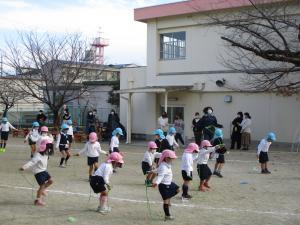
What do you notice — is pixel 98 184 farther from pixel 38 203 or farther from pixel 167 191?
pixel 38 203

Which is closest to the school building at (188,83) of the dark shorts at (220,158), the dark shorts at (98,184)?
the dark shorts at (220,158)

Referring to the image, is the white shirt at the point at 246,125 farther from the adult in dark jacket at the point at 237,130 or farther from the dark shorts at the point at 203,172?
the dark shorts at the point at 203,172

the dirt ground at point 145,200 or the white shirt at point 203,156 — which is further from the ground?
the white shirt at point 203,156

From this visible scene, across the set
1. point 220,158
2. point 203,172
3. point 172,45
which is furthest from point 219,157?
point 172,45

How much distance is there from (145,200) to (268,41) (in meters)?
12.1

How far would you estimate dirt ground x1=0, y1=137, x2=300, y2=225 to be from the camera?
27.8ft

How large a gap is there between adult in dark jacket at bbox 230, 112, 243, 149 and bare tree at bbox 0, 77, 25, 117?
14.1m

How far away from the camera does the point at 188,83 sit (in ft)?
81.0

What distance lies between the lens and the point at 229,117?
76.6 ft

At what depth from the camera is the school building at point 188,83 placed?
22.1 m

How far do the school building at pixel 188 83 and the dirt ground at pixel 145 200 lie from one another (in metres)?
6.55

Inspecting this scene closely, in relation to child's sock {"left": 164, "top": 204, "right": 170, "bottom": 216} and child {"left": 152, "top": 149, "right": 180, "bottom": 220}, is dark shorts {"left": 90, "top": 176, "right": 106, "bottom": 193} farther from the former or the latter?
child's sock {"left": 164, "top": 204, "right": 170, "bottom": 216}

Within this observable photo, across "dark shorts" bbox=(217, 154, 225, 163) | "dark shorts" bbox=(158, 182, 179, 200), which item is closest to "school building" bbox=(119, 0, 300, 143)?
"dark shorts" bbox=(217, 154, 225, 163)

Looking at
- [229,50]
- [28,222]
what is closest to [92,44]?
[229,50]
